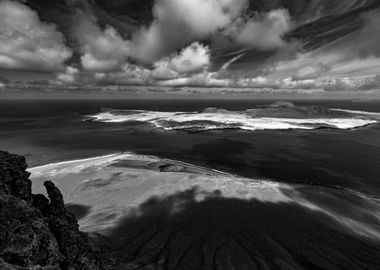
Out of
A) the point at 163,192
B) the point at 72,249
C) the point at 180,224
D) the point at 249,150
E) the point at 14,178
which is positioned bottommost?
the point at 249,150

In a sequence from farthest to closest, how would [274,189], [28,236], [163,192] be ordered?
[274,189] → [163,192] → [28,236]

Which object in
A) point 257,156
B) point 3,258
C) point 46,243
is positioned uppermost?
point 3,258

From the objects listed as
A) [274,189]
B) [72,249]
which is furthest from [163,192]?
[72,249]

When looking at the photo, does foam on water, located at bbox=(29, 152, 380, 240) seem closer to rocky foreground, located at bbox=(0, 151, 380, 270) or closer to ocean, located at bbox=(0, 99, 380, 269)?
rocky foreground, located at bbox=(0, 151, 380, 270)

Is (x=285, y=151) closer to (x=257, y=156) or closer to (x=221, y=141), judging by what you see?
(x=257, y=156)

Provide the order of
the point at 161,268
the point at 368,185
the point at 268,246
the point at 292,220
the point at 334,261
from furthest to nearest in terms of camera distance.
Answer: the point at 368,185 → the point at 292,220 → the point at 268,246 → the point at 334,261 → the point at 161,268

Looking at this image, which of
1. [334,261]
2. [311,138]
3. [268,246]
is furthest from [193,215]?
[311,138]

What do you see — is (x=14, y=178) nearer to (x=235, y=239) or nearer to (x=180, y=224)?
(x=180, y=224)

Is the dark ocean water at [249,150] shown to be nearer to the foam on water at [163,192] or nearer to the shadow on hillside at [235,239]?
the foam on water at [163,192]

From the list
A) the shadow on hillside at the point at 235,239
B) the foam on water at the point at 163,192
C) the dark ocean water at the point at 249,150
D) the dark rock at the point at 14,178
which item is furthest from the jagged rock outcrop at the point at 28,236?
the dark ocean water at the point at 249,150
